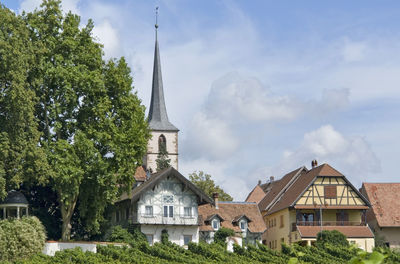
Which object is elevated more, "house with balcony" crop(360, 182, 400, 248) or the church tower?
the church tower

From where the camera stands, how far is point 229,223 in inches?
2403

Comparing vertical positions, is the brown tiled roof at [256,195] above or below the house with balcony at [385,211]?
above

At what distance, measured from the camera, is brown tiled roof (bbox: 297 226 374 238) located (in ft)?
191

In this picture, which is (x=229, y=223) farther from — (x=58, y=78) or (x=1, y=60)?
(x=1, y=60)

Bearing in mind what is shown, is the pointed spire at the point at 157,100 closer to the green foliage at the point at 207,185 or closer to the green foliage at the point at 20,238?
the green foliage at the point at 207,185

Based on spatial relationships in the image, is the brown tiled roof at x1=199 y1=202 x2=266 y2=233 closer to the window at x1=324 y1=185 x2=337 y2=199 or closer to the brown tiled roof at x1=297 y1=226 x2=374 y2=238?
the brown tiled roof at x1=297 y1=226 x2=374 y2=238

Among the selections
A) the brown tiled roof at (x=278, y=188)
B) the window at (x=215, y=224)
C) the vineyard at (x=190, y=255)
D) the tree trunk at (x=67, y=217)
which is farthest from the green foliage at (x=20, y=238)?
the brown tiled roof at (x=278, y=188)

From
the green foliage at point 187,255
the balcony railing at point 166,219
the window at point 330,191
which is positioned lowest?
the green foliage at point 187,255

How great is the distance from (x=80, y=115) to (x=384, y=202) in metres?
31.2

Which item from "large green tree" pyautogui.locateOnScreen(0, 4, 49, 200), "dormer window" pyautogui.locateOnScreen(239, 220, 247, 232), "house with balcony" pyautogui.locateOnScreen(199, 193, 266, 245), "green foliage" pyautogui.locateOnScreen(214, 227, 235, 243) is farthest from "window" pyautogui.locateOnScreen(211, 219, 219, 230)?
"large green tree" pyautogui.locateOnScreen(0, 4, 49, 200)

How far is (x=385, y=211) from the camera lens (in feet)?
209

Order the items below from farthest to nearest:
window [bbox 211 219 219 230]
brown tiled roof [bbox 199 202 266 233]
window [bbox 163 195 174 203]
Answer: brown tiled roof [bbox 199 202 266 233]
window [bbox 211 219 219 230]
window [bbox 163 195 174 203]

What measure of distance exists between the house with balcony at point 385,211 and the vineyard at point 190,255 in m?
13.0

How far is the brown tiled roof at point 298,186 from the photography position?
5991 cm
